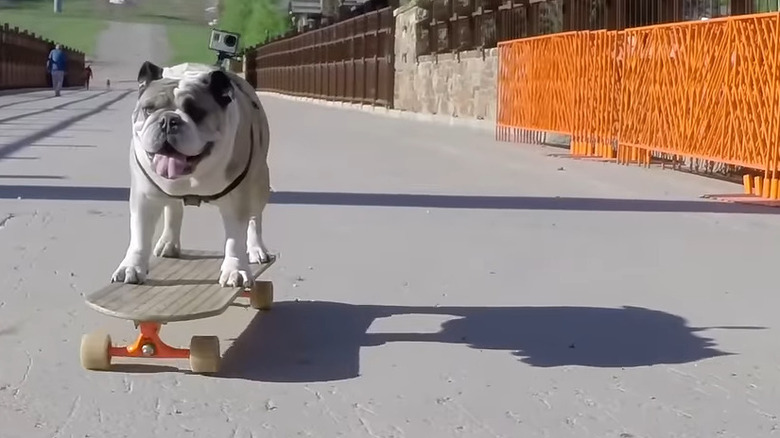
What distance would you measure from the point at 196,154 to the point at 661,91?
11010 millimetres

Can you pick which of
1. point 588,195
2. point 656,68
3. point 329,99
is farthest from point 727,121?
point 329,99

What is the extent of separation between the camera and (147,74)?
5359 millimetres

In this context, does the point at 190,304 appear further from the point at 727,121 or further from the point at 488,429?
the point at 727,121

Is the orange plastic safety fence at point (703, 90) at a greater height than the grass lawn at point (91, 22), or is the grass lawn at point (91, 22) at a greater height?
the grass lawn at point (91, 22)

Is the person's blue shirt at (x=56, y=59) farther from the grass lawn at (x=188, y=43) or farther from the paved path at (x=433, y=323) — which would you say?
the grass lawn at (x=188, y=43)

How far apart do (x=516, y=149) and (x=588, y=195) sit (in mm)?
7880

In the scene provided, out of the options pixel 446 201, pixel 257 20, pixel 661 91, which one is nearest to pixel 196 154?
pixel 446 201

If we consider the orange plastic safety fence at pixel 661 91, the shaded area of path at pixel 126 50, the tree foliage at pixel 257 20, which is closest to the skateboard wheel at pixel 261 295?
the orange plastic safety fence at pixel 661 91

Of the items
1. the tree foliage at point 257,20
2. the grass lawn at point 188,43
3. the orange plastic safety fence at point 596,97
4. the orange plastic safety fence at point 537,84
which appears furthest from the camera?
the grass lawn at point 188,43

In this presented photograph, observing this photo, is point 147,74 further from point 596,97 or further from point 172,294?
point 596,97

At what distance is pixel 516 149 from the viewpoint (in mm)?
20234

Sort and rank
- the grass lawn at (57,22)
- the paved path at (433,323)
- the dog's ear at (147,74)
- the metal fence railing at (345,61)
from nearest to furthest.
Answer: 1. the paved path at (433,323)
2. the dog's ear at (147,74)
3. the metal fence railing at (345,61)
4. the grass lawn at (57,22)

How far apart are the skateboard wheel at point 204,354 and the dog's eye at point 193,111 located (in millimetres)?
831

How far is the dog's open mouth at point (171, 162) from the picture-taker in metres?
5.05
